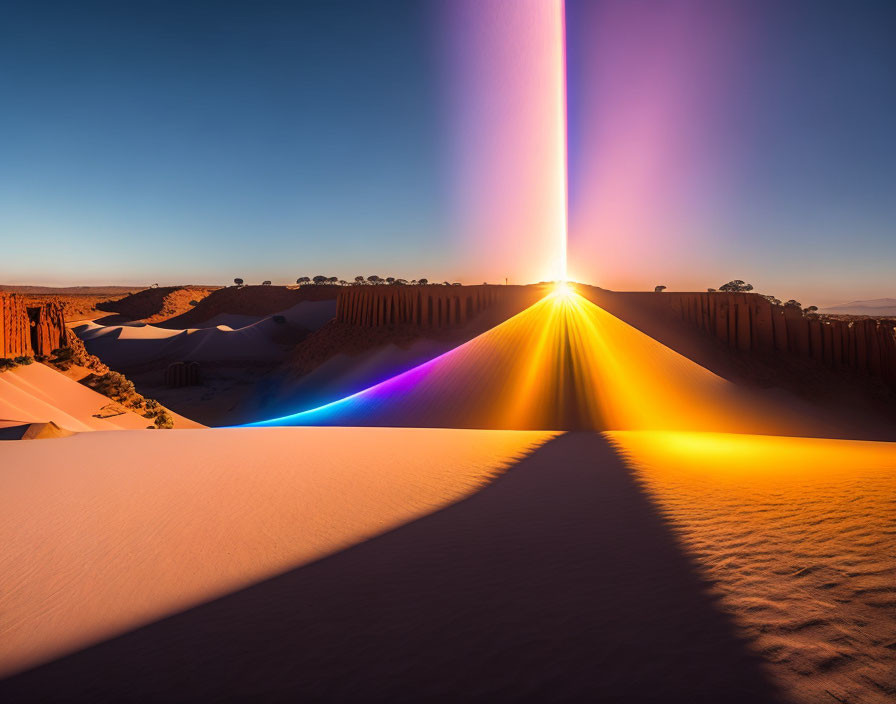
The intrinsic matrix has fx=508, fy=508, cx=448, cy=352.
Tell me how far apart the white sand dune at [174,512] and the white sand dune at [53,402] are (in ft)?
9.65

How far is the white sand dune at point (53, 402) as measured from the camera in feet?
35.4

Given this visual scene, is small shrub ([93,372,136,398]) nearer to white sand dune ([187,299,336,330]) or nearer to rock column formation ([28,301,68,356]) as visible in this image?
rock column formation ([28,301,68,356])

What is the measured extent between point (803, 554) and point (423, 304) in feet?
85.5

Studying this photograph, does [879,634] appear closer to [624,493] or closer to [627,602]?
[627,602]

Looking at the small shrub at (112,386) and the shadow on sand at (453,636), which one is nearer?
the shadow on sand at (453,636)

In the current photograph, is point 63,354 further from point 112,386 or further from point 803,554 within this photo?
point 803,554

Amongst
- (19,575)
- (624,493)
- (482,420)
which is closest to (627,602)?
(624,493)

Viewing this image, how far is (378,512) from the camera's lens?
5.16 metres

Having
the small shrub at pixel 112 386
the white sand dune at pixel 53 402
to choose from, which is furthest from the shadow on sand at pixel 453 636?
the small shrub at pixel 112 386

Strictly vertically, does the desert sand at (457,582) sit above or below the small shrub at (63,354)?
below

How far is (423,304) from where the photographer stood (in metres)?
28.9

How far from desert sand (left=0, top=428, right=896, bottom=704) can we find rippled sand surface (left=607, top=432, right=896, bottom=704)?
2 centimetres

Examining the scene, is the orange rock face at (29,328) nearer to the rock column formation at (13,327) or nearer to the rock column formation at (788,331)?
the rock column formation at (13,327)

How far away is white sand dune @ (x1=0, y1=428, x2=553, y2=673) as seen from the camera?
138 inches
